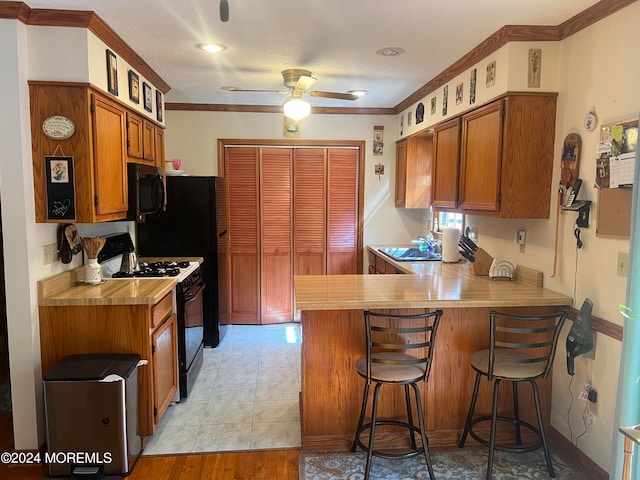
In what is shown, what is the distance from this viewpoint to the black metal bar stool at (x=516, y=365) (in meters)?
2.31

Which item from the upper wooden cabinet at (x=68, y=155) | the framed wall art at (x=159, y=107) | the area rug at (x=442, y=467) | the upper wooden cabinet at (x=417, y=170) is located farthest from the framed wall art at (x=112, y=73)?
the upper wooden cabinet at (x=417, y=170)

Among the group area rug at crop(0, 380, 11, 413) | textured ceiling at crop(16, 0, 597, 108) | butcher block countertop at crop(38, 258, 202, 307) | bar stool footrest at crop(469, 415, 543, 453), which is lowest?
area rug at crop(0, 380, 11, 413)

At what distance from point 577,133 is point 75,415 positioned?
10.2 feet

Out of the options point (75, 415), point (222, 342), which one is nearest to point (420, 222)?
point (222, 342)

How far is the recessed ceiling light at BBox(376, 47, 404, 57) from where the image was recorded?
118 inches

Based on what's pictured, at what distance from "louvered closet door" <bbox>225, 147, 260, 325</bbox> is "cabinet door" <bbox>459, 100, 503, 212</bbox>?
2.52 m

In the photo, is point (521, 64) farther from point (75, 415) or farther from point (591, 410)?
point (75, 415)

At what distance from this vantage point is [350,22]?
8.30 ft

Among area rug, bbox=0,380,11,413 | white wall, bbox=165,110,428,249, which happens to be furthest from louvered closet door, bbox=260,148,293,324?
area rug, bbox=0,380,11,413

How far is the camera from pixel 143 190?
3225 mm

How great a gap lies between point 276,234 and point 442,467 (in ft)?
10.4

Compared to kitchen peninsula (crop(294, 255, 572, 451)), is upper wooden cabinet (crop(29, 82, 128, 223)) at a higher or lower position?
higher

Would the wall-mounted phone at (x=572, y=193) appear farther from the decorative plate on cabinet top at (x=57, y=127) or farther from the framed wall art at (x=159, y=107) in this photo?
the framed wall art at (x=159, y=107)

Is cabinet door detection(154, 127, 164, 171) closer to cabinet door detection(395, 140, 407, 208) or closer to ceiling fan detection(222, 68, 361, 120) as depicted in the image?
ceiling fan detection(222, 68, 361, 120)
